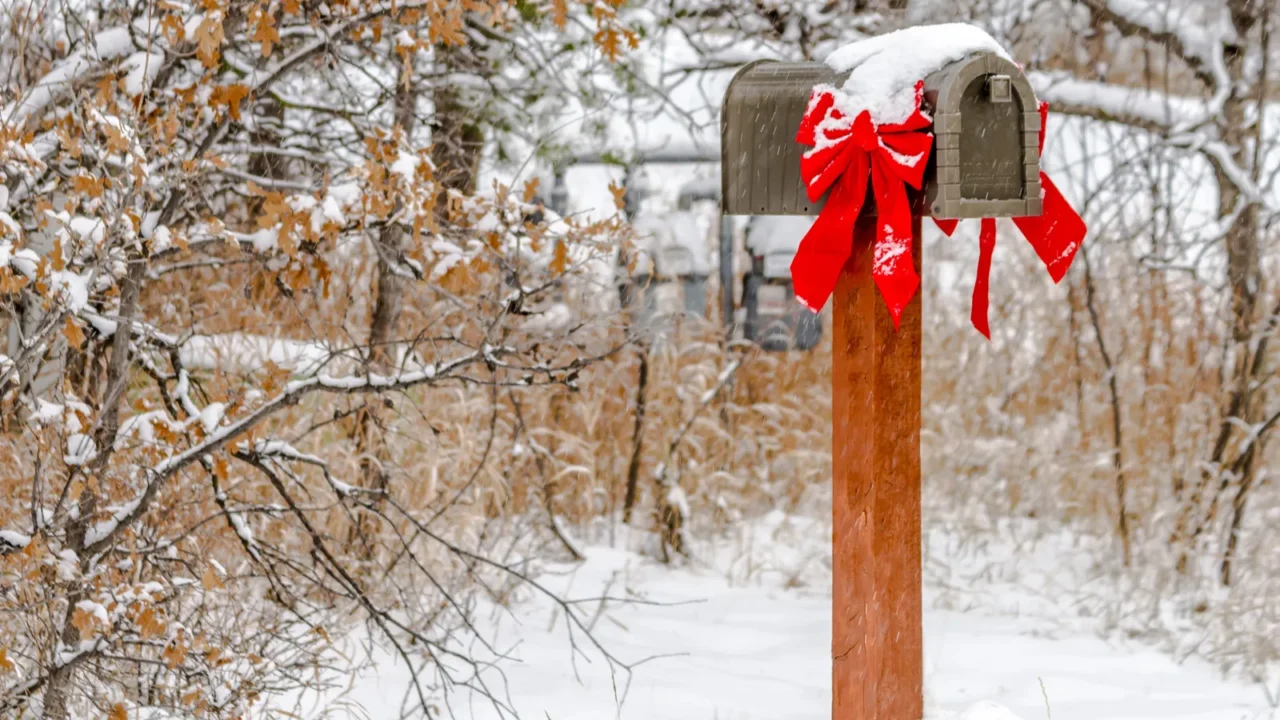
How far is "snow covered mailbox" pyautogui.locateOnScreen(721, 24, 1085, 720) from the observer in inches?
96.3

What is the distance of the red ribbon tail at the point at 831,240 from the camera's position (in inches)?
98.5

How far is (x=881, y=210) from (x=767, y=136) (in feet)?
1.13

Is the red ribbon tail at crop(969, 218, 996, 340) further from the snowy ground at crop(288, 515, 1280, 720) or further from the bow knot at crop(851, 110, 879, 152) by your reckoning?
the snowy ground at crop(288, 515, 1280, 720)

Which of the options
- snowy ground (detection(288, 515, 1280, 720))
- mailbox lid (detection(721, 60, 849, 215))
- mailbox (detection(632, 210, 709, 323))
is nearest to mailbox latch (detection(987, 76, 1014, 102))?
mailbox lid (detection(721, 60, 849, 215))

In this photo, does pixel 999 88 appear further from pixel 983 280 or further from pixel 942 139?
pixel 983 280

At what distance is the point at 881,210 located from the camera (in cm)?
248

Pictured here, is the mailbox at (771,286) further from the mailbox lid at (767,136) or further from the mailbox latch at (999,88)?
the mailbox latch at (999,88)

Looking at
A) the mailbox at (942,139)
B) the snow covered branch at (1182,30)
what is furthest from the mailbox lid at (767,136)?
the snow covered branch at (1182,30)

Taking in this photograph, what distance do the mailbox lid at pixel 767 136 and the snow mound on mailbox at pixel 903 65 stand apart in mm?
117

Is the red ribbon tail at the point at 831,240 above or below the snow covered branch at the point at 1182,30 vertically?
below

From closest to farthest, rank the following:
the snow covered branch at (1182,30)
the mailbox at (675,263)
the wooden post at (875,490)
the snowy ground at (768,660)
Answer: the wooden post at (875,490) < the snowy ground at (768,660) < the snow covered branch at (1182,30) < the mailbox at (675,263)

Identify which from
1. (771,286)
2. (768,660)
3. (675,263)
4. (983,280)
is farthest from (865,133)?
(771,286)

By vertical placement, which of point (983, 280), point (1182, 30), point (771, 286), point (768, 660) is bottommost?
point (768, 660)

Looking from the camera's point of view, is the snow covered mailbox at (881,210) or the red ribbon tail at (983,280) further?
the red ribbon tail at (983,280)
